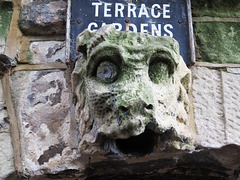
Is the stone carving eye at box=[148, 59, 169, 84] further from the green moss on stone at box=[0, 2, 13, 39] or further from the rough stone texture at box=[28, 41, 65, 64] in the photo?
the green moss on stone at box=[0, 2, 13, 39]

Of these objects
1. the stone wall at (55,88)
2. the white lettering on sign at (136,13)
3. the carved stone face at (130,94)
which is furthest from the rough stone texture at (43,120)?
the white lettering on sign at (136,13)

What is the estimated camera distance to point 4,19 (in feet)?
6.01

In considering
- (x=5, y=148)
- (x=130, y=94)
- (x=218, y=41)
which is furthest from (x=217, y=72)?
(x=5, y=148)

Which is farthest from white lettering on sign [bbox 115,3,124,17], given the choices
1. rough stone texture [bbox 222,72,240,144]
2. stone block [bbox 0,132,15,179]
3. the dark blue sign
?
stone block [bbox 0,132,15,179]

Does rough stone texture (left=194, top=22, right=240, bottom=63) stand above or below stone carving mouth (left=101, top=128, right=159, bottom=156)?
above

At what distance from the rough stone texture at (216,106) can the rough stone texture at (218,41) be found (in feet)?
0.22

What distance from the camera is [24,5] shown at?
186 cm

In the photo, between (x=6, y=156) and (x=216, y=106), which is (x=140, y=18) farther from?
(x=6, y=156)

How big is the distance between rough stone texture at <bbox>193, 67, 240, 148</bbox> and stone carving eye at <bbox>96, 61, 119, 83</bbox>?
1.31ft

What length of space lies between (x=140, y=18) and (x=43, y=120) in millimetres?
514

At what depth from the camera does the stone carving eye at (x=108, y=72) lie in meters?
1.37

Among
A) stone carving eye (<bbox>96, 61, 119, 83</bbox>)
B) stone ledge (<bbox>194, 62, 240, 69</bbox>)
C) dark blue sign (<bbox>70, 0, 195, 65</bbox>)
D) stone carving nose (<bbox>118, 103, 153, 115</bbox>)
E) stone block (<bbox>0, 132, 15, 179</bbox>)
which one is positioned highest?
dark blue sign (<bbox>70, 0, 195, 65</bbox>)

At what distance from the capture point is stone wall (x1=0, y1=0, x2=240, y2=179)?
1573 millimetres

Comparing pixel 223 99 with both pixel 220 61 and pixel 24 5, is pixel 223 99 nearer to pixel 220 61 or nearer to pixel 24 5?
pixel 220 61
